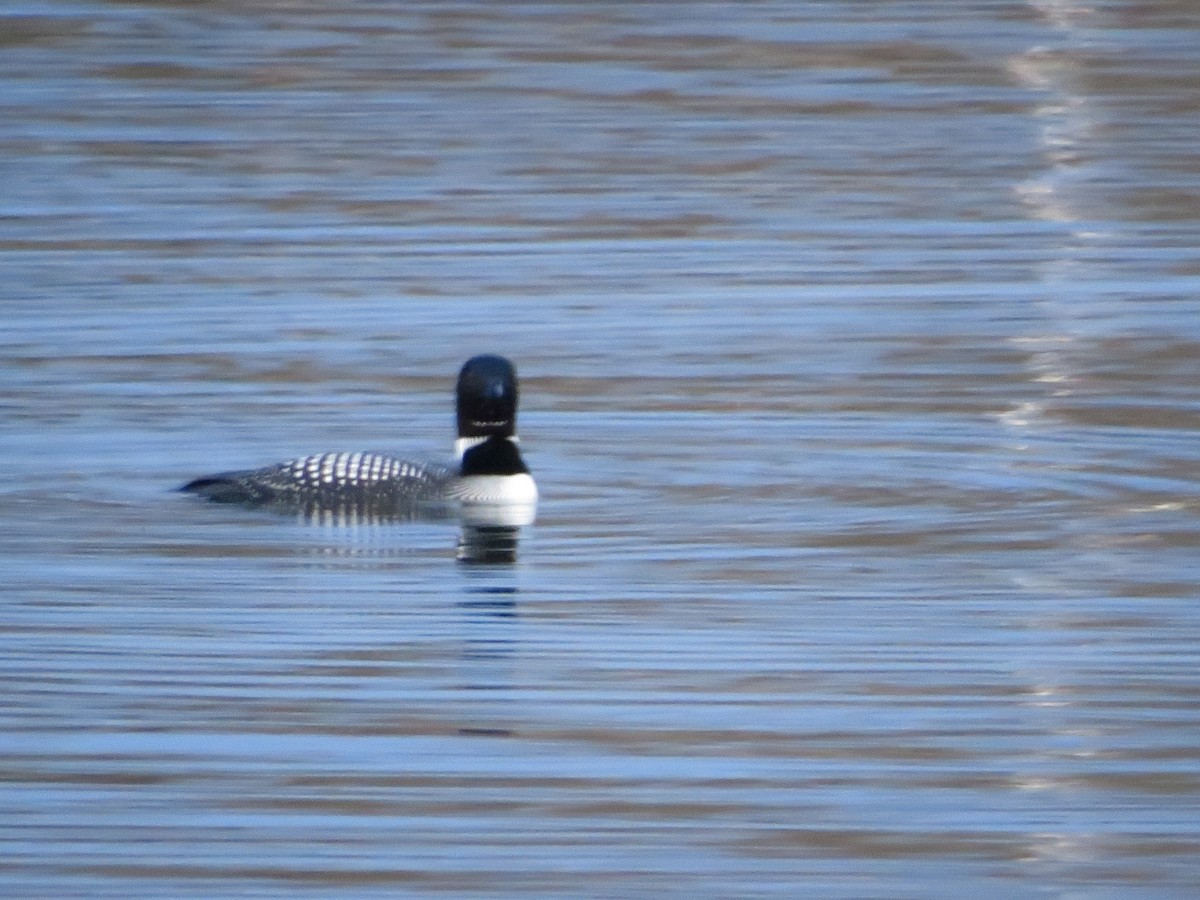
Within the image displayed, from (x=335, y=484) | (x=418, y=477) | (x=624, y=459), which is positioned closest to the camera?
(x=335, y=484)

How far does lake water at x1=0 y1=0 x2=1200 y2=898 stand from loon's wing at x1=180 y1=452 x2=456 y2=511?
0.35 feet

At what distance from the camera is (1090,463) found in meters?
9.91

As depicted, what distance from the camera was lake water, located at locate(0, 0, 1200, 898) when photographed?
20.2 feet

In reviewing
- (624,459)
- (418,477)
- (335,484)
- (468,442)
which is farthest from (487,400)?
(624,459)

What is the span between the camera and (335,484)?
920 cm

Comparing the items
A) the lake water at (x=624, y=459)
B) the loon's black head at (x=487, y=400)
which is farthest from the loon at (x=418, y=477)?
the lake water at (x=624, y=459)

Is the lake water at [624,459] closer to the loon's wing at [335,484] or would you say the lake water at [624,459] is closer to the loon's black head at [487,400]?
the loon's wing at [335,484]

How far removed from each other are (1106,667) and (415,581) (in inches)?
79.6

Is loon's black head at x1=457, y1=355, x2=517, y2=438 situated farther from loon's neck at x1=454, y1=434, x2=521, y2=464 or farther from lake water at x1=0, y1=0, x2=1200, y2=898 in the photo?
lake water at x1=0, y1=0, x2=1200, y2=898

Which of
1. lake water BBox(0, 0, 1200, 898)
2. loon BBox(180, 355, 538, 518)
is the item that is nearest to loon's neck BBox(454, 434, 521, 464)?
loon BBox(180, 355, 538, 518)

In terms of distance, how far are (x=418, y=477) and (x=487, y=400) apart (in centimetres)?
31

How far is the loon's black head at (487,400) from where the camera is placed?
370 inches

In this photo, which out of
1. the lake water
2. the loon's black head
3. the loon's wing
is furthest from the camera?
the loon's black head

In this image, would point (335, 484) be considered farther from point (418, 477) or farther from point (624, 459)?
point (624, 459)
